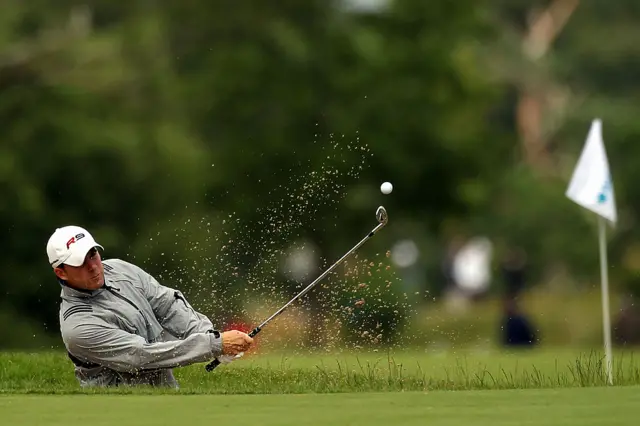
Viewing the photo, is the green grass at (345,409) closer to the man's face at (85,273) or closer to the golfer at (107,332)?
the golfer at (107,332)

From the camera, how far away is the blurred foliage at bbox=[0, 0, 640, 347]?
105 feet

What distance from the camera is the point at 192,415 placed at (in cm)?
873

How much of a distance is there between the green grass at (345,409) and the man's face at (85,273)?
2.50 feet

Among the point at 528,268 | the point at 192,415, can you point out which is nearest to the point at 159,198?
the point at 528,268

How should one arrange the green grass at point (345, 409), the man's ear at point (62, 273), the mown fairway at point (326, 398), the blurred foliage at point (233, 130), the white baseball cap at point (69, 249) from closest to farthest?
the green grass at point (345, 409) → the mown fairway at point (326, 398) → the white baseball cap at point (69, 249) → the man's ear at point (62, 273) → the blurred foliage at point (233, 130)

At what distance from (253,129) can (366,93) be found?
2.36m

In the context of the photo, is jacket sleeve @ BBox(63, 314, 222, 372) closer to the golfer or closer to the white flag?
the golfer

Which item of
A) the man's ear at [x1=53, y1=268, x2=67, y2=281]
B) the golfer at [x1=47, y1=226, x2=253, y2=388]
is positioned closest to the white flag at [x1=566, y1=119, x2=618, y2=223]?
the golfer at [x1=47, y1=226, x2=253, y2=388]

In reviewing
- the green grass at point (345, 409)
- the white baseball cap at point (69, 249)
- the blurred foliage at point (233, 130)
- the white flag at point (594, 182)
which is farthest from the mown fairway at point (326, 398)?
the blurred foliage at point (233, 130)

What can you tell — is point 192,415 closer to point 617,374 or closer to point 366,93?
point 617,374

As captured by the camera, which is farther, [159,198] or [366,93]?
[366,93]

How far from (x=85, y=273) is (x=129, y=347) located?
486 mm

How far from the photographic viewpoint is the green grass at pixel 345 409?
8422 millimetres

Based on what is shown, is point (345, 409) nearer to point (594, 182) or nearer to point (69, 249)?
point (69, 249)
